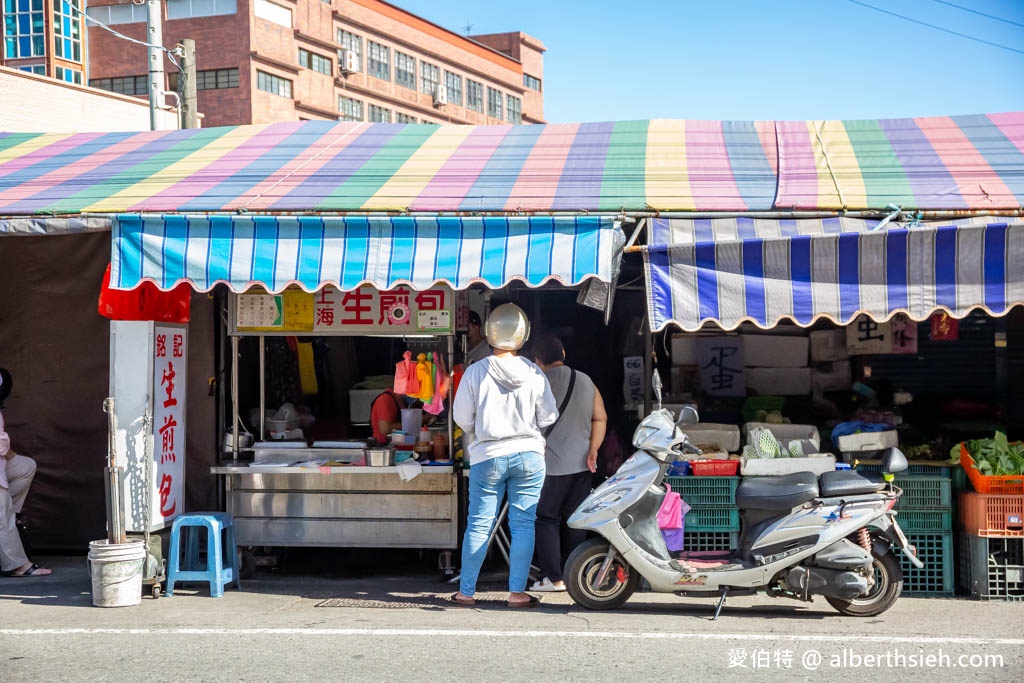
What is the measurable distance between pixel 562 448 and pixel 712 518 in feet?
3.96

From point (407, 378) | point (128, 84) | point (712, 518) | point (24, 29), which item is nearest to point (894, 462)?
point (712, 518)

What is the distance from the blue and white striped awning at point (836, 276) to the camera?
6.75 m

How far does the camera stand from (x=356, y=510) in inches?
324

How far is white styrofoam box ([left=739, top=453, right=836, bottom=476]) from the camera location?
24.6 ft

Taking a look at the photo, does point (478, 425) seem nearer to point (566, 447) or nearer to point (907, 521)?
point (566, 447)

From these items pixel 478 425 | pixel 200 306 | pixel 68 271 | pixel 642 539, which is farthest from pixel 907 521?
pixel 68 271

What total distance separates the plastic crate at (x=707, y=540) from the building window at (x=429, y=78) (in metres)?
48.5

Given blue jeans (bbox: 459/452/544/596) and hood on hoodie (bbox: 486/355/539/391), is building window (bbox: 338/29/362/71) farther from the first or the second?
blue jeans (bbox: 459/452/544/596)

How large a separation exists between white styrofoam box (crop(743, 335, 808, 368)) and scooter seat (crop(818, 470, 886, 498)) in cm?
403

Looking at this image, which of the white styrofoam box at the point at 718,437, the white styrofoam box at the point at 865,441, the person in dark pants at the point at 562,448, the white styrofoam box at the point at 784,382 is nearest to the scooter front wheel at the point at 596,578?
the person in dark pants at the point at 562,448

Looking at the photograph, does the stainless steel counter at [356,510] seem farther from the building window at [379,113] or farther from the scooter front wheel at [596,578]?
the building window at [379,113]

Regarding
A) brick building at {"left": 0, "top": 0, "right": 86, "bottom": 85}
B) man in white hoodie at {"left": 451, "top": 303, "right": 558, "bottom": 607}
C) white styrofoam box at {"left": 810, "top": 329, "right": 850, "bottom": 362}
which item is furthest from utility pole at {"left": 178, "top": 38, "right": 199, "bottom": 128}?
brick building at {"left": 0, "top": 0, "right": 86, "bottom": 85}

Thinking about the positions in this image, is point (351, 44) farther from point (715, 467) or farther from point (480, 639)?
point (480, 639)

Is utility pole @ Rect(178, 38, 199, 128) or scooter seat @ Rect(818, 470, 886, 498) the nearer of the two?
scooter seat @ Rect(818, 470, 886, 498)
